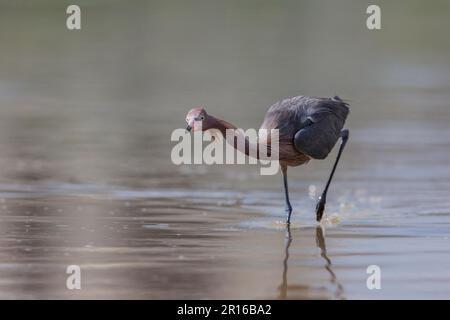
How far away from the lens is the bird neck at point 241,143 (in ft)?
38.0

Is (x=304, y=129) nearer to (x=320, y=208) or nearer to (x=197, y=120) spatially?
(x=320, y=208)

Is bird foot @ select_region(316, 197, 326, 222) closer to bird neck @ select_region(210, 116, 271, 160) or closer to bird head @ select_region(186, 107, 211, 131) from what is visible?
bird neck @ select_region(210, 116, 271, 160)

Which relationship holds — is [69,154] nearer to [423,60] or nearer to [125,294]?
[125,294]

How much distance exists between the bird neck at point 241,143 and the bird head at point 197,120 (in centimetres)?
11

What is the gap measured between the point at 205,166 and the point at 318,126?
11.4ft

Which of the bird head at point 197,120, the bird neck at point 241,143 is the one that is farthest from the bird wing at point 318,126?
the bird head at point 197,120

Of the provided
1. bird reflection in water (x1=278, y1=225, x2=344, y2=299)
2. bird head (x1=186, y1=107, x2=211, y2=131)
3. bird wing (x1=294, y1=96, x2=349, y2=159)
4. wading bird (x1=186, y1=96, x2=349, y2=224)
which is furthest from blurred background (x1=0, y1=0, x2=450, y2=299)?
bird head (x1=186, y1=107, x2=211, y2=131)

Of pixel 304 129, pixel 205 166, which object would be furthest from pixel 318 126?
pixel 205 166

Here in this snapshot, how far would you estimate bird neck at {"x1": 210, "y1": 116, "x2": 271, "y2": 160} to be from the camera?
456 inches

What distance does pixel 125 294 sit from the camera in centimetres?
898

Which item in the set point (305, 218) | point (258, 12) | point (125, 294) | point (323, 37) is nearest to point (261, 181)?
point (305, 218)

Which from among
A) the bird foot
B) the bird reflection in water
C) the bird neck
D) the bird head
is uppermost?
the bird head

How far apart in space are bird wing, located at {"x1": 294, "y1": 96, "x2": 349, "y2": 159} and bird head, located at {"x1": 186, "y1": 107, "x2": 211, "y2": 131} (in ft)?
3.49

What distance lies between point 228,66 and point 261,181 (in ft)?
40.4
